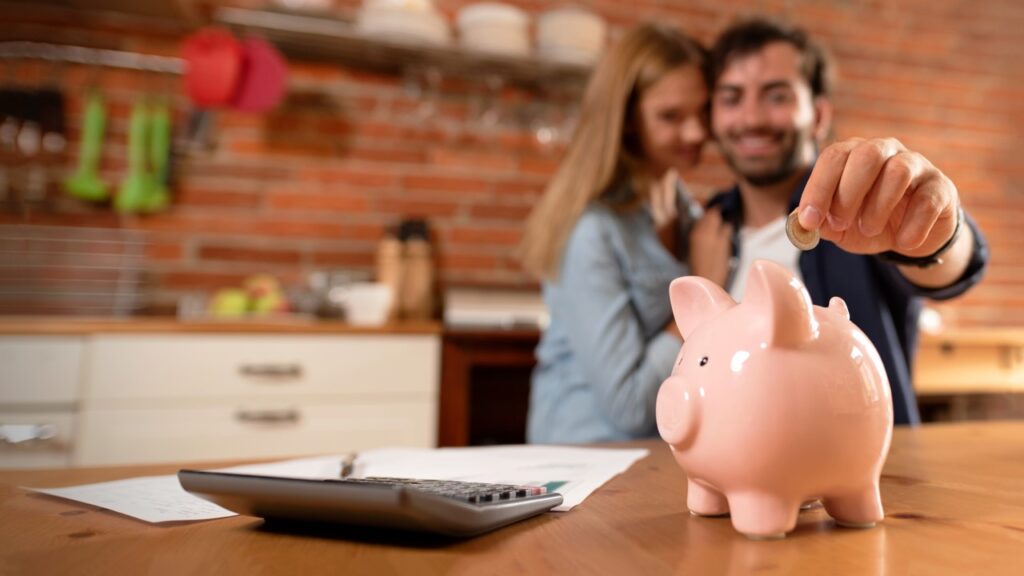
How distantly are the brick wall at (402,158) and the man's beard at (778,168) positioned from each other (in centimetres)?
117

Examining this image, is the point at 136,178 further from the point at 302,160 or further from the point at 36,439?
the point at 36,439

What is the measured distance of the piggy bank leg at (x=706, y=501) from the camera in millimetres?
496

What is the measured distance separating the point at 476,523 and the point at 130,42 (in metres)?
2.26

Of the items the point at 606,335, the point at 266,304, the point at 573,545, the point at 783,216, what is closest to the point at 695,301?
the point at 573,545

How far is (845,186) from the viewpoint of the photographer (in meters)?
0.55

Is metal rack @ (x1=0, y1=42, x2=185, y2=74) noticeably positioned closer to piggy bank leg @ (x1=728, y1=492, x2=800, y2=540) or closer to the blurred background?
the blurred background

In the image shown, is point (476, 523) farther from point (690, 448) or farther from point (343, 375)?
point (343, 375)


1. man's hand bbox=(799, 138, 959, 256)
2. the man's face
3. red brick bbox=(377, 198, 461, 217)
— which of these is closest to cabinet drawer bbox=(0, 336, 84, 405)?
red brick bbox=(377, 198, 461, 217)

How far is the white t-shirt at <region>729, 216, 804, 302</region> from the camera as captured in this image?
1.41 m

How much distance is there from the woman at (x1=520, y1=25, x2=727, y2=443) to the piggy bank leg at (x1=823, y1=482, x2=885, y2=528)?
2.49 ft

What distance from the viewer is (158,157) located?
7.04 ft

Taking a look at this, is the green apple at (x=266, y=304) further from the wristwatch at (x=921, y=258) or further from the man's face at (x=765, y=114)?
the wristwatch at (x=921, y=258)

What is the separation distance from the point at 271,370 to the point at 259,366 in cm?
3

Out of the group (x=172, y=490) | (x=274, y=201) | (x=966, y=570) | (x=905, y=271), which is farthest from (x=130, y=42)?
(x=966, y=570)
